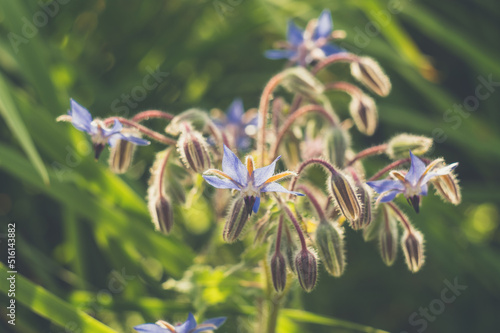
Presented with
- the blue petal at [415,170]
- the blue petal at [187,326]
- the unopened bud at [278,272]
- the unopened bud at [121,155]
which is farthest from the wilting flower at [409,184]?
the unopened bud at [121,155]

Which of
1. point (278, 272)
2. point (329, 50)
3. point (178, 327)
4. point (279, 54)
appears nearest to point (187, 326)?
point (178, 327)

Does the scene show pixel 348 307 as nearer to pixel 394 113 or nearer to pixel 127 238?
pixel 394 113

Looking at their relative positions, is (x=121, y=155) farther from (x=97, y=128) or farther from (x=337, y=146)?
(x=337, y=146)

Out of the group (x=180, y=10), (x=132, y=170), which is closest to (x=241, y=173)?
(x=132, y=170)

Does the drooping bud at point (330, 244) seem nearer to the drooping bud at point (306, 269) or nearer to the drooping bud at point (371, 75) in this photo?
the drooping bud at point (306, 269)

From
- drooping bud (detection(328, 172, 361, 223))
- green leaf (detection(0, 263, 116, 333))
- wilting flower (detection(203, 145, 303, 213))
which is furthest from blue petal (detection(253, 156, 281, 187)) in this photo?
green leaf (detection(0, 263, 116, 333))
